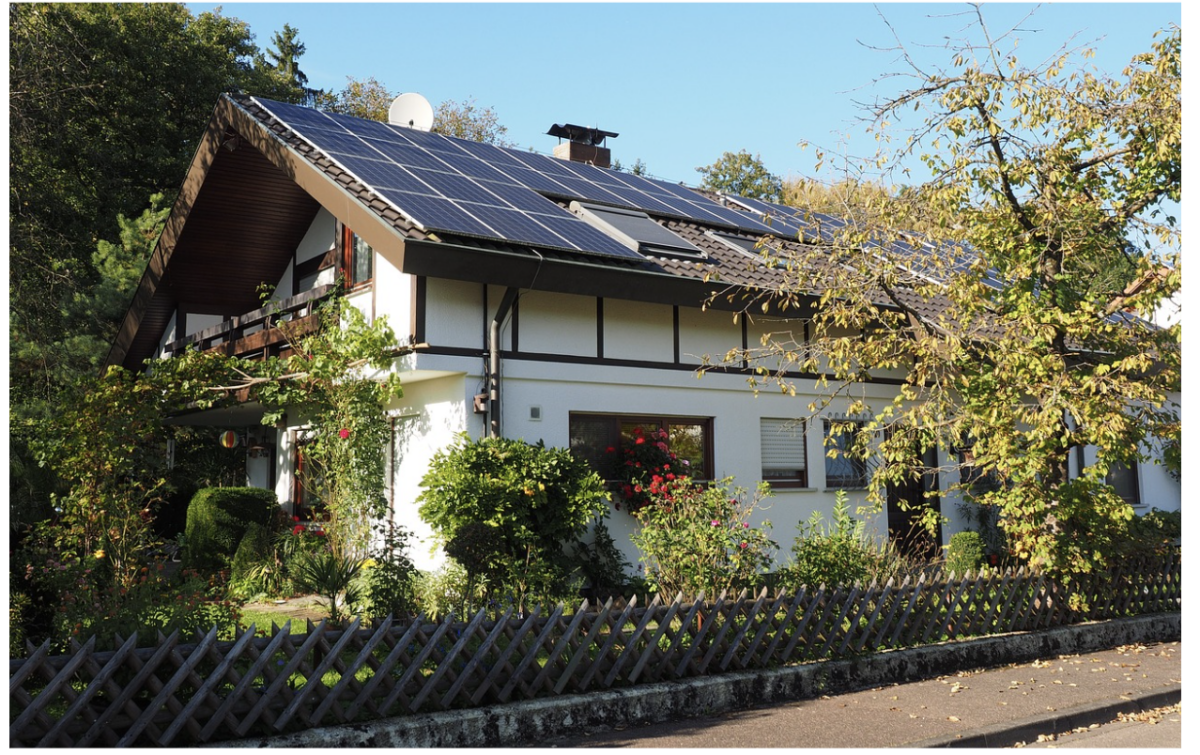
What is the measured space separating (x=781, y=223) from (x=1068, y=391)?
8.17 metres

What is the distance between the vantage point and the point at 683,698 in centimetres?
752

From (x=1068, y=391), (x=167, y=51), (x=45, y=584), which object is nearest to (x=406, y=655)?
(x=45, y=584)

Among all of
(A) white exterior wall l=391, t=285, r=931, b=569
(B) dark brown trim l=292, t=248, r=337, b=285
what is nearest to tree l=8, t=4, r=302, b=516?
(B) dark brown trim l=292, t=248, r=337, b=285

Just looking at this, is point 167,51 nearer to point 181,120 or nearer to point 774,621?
point 181,120

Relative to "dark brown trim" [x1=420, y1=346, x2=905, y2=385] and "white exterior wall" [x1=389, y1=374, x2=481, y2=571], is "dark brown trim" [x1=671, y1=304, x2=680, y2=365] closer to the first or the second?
"dark brown trim" [x1=420, y1=346, x2=905, y2=385]

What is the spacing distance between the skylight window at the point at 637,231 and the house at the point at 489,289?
3 cm

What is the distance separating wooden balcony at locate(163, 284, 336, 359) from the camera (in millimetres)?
12664

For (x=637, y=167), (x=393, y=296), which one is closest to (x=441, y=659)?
(x=393, y=296)

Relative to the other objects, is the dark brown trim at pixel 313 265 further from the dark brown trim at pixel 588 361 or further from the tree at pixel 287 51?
the tree at pixel 287 51

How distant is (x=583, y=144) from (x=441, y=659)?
14375 millimetres

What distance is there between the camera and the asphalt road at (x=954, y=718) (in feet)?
22.2

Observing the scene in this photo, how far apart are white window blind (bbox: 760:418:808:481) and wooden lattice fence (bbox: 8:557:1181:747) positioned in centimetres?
405

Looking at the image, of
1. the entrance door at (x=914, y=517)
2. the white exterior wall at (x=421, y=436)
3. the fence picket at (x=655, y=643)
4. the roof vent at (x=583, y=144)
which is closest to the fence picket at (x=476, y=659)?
the fence picket at (x=655, y=643)

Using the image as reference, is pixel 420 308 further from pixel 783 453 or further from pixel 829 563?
pixel 783 453
